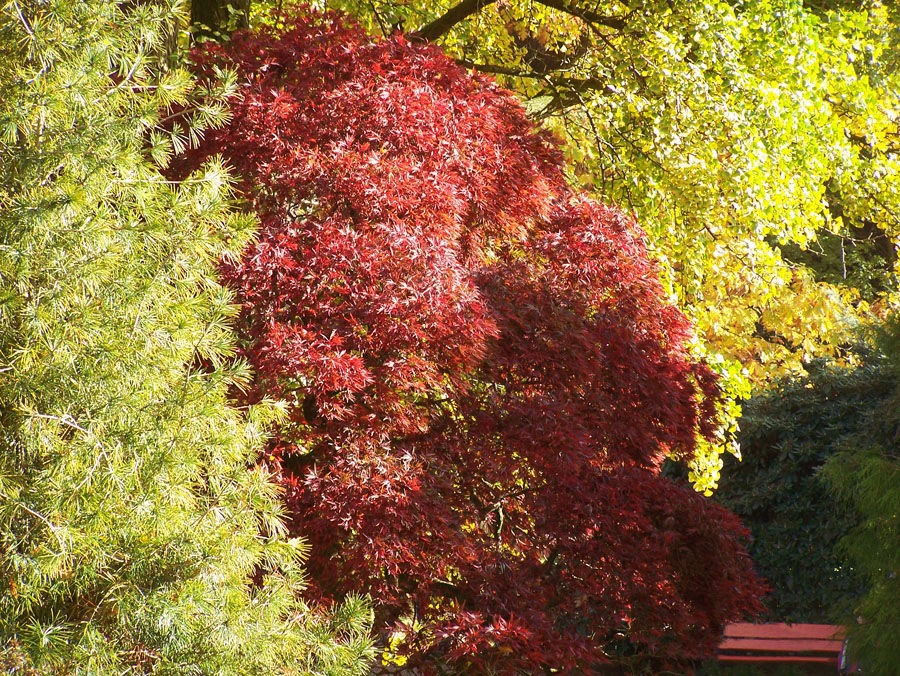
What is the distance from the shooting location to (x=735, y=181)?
5727 mm

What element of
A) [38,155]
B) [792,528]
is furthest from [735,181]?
[38,155]

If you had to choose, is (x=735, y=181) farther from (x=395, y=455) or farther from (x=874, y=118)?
(x=395, y=455)

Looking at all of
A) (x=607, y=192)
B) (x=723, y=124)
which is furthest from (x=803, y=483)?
(x=723, y=124)

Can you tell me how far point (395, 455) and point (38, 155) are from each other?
→ 1521 mm

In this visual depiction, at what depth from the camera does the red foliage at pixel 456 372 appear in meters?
3.53

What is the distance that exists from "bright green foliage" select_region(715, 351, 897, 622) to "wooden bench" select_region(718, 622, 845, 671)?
26 centimetres

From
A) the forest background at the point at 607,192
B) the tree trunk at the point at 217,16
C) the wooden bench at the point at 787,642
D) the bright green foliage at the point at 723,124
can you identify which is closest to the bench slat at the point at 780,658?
the wooden bench at the point at 787,642

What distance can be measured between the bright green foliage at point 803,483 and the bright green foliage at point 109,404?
459 cm

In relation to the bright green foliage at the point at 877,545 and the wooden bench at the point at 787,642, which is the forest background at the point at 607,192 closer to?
the bright green foliage at the point at 877,545

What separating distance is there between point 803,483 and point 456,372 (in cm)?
409

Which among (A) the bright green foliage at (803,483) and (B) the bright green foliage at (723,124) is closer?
(B) the bright green foliage at (723,124)

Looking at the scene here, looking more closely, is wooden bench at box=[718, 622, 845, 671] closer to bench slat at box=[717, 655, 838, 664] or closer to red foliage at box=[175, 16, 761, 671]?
bench slat at box=[717, 655, 838, 664]

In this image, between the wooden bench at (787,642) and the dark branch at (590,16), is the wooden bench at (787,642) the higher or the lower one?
the lower one

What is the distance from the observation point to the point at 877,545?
5.25m
